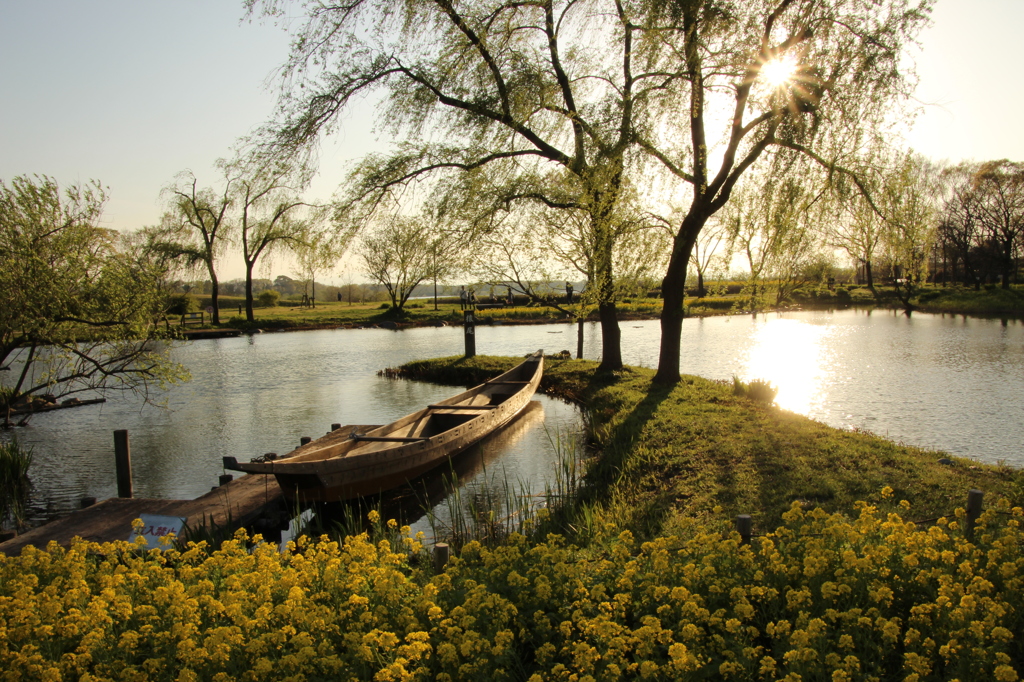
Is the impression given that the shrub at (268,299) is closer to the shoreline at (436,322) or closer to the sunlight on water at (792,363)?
the shoreline at (436,322)

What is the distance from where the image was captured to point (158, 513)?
866 centimetres

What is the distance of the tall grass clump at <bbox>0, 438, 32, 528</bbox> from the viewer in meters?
9.55

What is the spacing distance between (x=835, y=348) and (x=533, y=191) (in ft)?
58.0

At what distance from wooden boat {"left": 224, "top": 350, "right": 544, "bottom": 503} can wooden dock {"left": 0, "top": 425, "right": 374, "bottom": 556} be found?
0.53m

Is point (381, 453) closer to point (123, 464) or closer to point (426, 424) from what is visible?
point (426, 424)

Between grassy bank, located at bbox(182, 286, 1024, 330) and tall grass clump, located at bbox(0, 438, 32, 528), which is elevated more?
grassy bank, located at bbox(182, 286, 1024, 330)

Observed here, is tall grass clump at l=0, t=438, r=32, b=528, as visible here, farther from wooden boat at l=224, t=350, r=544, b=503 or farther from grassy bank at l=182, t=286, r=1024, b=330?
grassy bank at l=182, t=286, r=1024, b=330

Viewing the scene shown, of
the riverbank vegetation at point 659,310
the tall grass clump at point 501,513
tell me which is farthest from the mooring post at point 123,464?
the riverbank vegetation at point 659,310

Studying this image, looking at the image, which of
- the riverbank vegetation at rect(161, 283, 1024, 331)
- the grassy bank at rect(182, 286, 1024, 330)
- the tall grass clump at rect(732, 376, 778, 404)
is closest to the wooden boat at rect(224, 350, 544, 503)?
the tall grass clump at rect(732, 376, 778, 404)

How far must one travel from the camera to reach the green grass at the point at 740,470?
24.1 ft

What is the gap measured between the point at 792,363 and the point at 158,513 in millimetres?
21251

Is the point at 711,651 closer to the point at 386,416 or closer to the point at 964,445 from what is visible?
the point at 964,445

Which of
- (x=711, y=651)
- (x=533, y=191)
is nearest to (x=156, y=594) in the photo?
(x=711, y=651)

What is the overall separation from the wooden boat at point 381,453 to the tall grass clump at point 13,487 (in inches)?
145
